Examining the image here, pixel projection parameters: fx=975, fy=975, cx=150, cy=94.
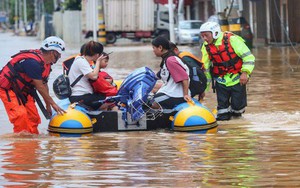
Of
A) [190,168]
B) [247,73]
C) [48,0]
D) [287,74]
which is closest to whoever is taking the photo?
[190,168]

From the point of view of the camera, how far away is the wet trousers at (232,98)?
45.3 ft

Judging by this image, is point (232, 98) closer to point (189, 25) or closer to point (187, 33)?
point (187, 33)

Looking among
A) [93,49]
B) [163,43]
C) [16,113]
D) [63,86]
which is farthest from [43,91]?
[163,43]

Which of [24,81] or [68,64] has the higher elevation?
[68,64]

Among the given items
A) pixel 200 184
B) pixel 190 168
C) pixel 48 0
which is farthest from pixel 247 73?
pixel 48 0

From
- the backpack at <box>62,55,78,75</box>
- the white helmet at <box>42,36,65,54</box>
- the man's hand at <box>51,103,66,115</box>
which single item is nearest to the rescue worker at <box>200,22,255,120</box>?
the backpack at <box>62,55,78,75</box>

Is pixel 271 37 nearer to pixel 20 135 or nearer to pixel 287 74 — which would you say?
pixel 287 74

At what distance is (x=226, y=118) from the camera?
13.9 metres

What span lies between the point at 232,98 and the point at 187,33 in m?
36.3

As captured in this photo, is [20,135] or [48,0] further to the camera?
[48,0]

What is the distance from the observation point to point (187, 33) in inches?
1970

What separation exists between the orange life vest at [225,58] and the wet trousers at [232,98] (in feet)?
0.79

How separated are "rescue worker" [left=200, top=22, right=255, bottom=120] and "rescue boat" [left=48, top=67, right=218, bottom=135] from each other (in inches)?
43.3

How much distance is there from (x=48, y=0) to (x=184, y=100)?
315 feet
